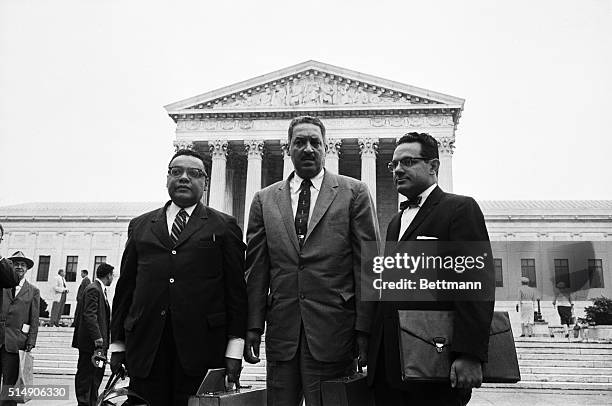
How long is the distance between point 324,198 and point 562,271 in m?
44.6

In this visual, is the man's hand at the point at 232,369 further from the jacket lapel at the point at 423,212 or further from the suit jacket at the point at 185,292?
the jacket lapel at the point at 423,212

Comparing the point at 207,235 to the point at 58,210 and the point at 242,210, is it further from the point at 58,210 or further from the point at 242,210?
the point at 58,210

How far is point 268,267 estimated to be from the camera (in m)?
4.61

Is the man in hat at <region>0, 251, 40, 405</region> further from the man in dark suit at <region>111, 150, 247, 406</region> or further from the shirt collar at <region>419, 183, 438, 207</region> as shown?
the shirt collar at <region>419, 183, 438, 207</region>

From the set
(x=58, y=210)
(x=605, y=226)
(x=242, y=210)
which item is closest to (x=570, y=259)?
(x=605, y=226)

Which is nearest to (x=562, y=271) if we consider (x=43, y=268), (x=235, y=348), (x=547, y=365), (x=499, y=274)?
(x=499, y=274)

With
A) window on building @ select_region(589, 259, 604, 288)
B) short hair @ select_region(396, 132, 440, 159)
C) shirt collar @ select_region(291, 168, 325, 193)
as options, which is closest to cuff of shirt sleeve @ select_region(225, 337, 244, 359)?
shirt collar @ select_region(291, 168, 325, 193)

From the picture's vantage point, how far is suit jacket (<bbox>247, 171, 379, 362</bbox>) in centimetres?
422

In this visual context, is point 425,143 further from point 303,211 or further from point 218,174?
point 218,174

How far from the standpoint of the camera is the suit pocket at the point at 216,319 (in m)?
4.27

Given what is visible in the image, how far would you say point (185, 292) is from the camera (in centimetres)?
430

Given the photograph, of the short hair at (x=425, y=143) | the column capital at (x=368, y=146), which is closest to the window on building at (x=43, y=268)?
the column capital at (x=368, y=146)

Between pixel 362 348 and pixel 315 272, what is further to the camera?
pixel 315 272

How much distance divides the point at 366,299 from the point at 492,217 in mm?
42793
